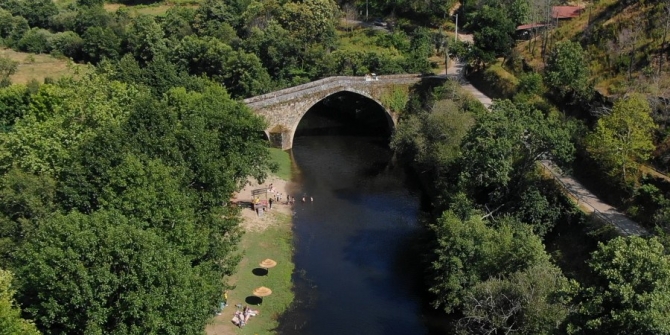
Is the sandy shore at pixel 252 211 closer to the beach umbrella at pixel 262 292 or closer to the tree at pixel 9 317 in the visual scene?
the beach umbrella at pixel 262 292

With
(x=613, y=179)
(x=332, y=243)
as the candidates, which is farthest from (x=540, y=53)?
(x=332, y=243)

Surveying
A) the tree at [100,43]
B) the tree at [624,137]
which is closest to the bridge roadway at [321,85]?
the tree at [624,137]

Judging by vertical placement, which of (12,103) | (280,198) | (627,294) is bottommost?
(280,198)

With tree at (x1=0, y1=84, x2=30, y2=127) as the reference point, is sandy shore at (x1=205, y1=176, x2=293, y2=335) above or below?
below

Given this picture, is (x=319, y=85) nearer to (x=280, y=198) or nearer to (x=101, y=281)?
(x=280, y=198)

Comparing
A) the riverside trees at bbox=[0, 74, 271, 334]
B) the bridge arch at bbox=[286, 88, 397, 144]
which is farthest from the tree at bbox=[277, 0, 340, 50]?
the riverside trees at bbox=[0, 74, 271, 334]

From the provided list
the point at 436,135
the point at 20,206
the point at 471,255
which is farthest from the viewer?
the point at 436,135

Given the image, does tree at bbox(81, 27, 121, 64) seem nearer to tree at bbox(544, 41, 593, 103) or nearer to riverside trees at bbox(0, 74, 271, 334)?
riverside trees at bbox(0, 74, 271, 334)

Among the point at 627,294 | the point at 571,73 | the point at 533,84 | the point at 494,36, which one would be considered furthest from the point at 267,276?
the point at 494,36
